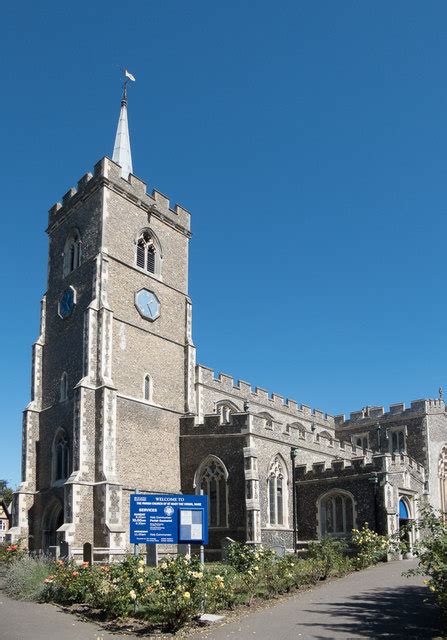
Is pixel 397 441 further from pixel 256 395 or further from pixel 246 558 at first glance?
pixel 246 558

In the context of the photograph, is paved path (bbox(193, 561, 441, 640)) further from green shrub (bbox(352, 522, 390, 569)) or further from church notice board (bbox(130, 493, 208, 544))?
green shrub (bbox(352, 522, 390, 569))

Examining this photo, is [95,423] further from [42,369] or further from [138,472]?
[42,369]

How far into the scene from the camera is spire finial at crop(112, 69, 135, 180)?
113 ft

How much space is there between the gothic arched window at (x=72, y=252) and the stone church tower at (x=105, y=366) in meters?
0.06

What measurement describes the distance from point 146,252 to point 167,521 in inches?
728

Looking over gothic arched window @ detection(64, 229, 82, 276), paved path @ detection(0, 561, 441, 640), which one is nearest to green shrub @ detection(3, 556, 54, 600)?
paved path @ detection(0, 561, 441, 640)

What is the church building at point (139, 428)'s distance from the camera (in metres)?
24.9

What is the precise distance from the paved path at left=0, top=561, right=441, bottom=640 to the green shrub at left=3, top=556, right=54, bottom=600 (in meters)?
0.44

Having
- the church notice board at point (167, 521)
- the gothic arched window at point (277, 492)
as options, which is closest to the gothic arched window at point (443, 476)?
the gothic arched window at point (277, 492)

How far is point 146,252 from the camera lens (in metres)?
30.7

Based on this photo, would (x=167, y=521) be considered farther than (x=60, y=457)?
No

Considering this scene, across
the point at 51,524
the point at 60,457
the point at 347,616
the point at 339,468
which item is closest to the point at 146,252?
the point at 60,457

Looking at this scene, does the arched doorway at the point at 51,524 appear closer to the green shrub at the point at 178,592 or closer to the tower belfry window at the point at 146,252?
the tower belfry window at the point at 146,252

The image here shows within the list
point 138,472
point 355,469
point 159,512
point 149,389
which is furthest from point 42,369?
point 159,512
